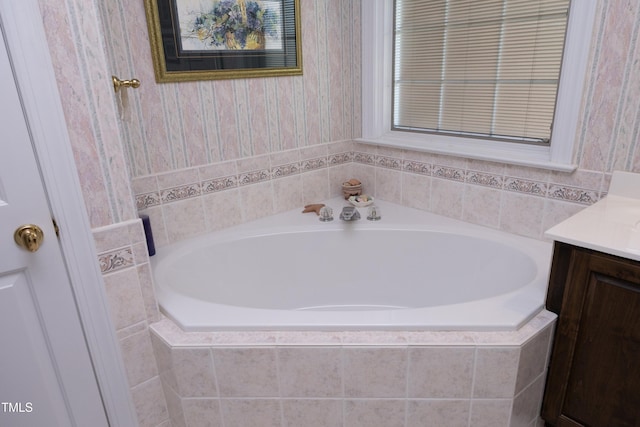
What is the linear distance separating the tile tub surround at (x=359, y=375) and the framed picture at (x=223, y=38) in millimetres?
1123

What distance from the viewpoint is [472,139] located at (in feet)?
6.70

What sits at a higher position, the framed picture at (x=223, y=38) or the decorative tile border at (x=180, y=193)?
the framed picture at (x=223, y=38)

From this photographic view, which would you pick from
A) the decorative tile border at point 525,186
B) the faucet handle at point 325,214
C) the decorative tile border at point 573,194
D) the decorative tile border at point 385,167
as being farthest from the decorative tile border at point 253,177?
the decorative tile border at point 573,194

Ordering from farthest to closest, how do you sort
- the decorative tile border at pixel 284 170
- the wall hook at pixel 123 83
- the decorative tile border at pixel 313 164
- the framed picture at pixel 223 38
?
the decorative tile border at pixel 313 164 < the decorative tile border at pixel 284 170 < the framed picture at pixel 223 38 < the wall hook at pixel 123 83

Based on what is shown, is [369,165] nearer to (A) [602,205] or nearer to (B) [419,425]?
(A) [602,205]

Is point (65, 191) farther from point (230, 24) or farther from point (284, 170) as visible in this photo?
point (284, 170)

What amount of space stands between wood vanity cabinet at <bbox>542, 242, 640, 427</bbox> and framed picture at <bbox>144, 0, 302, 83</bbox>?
1.52 m

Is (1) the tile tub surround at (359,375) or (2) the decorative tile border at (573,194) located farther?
(2) the decorative tile border at (573,194)

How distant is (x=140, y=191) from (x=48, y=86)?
2.37ft

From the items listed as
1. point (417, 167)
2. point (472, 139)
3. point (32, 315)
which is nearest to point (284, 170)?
point (417, 167)

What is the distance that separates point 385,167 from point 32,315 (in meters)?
1.77

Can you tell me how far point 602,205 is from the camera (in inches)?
59.0

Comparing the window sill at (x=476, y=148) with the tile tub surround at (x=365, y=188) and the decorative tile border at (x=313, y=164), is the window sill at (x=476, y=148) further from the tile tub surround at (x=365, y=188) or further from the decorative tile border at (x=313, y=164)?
the decorative tile border at (x=313, y=164)

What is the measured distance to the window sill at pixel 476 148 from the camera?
5.73 feet
